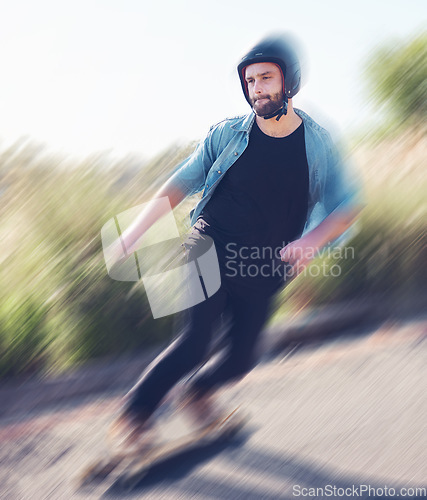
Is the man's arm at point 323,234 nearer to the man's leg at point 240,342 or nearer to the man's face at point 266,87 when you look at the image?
the man's leg at point 240,342

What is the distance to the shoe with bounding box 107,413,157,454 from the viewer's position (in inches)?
86.6

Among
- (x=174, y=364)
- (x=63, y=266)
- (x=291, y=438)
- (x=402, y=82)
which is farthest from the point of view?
(x=402, y=82)

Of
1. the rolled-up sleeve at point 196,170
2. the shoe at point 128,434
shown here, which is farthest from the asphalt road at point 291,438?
the rolled-up sleeve at point 196,170

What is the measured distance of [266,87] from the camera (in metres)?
2.25

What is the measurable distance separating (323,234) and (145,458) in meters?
1.20

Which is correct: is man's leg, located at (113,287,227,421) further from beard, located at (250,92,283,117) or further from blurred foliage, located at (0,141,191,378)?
blurred foliage, located at (0,141,191,378)

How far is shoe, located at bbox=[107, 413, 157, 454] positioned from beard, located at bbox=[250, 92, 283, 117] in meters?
1.37

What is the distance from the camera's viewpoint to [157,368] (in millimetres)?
2199

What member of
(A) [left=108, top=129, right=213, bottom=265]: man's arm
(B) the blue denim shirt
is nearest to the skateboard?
(A) [left=108, top=129, right=213, bottom=265]: man's arm

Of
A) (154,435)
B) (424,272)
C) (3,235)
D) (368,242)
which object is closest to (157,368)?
(154,435)

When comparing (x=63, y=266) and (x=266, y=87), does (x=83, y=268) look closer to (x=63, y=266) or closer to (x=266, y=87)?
(x=63, y=266)

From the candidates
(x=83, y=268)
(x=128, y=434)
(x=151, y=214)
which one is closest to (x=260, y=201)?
(x=151, y=214)

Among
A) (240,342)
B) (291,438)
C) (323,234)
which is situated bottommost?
(291,438)

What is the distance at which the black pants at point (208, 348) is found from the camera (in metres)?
2.20
